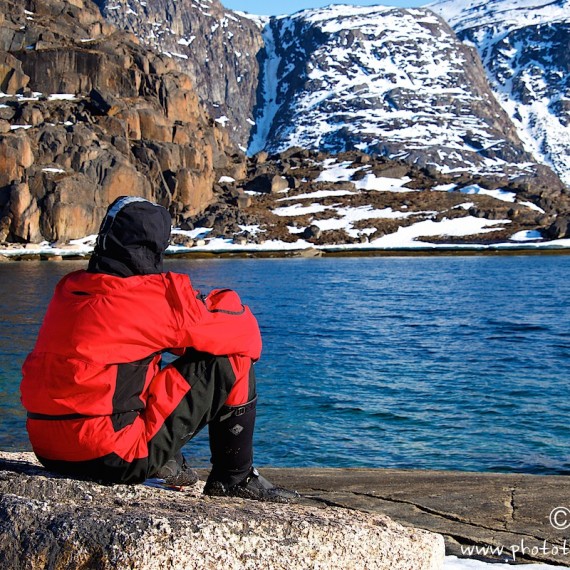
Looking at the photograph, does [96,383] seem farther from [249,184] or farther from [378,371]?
[249,184]

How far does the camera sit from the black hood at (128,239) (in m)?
4.58

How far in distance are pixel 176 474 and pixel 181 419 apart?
3.08 feet

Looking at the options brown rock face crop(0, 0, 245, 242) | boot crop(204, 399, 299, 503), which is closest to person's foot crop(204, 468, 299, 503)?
boot crop(204, 399, 299, 503)

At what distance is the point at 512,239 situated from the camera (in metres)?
129

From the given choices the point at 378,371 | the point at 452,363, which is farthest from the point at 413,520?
the point at 452,363

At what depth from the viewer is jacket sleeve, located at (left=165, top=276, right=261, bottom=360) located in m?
4.55

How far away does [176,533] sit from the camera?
12.9ft

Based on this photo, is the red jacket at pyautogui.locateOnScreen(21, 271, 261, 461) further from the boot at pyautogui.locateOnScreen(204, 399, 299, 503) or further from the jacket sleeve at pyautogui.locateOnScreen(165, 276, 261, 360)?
the boot at pyautogui.locateOnScreen(204, 399, 299, 503)

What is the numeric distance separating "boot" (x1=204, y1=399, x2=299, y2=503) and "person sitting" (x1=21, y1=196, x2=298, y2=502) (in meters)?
0.13

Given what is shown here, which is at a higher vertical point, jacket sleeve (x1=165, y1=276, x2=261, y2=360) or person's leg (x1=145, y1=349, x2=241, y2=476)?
jacket sleeve (x1=165, y1=276, x2=261, y2=360)

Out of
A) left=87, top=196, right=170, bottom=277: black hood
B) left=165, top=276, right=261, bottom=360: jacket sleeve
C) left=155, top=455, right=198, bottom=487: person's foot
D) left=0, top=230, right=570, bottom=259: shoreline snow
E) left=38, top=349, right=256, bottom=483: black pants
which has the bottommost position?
left=0, top=230, right=570, bottom=259: shoreline snow

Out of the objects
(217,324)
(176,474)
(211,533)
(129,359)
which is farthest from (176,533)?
(176,474)

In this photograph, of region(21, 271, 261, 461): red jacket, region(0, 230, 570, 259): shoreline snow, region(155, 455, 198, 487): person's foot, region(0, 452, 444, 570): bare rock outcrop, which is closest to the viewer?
region(0, 452, 444, 570): bare rock outcrop

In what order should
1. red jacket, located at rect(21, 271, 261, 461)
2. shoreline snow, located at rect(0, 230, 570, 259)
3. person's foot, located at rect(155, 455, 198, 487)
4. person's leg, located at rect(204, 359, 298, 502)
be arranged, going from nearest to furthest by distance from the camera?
1. red jacket, located at rect(21, 271, 261, 461)
2. person's leg, located at rect(204, 359, 298, 502)
3. person's foot, located at rect(155, 455, 198, 487)
4. shoreline snow, located at rect(0, 230, 570, 259)
